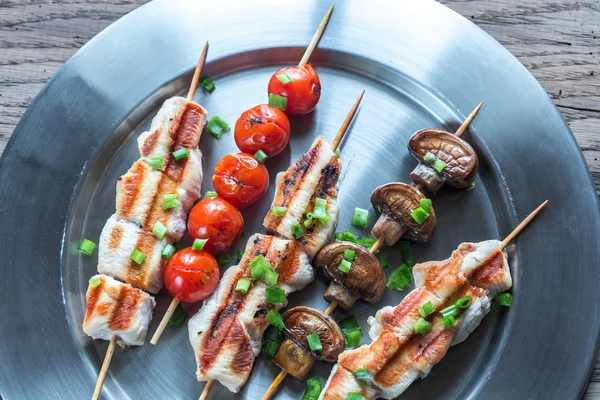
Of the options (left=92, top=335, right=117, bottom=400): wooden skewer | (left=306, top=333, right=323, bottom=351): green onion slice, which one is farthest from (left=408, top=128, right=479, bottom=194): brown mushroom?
(left=92, top=335, right=117, bottom=400): wooden skewer

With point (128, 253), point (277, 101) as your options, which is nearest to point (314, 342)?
point (128, 253)

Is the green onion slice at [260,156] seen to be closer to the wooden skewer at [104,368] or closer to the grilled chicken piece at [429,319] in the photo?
the grilled chicken piece at [429,319]

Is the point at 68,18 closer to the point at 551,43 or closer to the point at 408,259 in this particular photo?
the point at 408,259

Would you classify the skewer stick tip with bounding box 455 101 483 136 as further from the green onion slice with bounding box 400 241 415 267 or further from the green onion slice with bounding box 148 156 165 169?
the green onion slice with bounding box 148 156 165 169

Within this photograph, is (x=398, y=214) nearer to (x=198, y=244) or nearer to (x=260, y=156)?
(x=260, y=156)

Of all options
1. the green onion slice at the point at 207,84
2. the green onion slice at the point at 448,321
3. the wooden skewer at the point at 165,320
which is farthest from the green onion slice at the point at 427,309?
the green onion slice at the point at 207,84

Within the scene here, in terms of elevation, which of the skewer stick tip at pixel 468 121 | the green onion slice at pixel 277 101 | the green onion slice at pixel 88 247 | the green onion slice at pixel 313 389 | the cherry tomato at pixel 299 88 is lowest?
the green onion slice at pixel 313 389
